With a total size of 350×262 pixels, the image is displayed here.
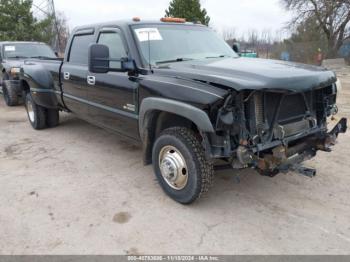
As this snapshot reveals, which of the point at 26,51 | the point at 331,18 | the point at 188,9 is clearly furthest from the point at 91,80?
the point at 331,18

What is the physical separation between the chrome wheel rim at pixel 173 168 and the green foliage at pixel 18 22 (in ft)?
69.6

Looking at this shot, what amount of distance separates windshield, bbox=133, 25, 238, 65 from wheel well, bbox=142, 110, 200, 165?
624mm

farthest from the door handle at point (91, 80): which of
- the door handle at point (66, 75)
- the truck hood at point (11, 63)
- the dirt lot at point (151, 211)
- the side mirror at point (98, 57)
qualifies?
the truck hood at point (11, 63)

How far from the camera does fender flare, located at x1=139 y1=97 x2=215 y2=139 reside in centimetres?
299

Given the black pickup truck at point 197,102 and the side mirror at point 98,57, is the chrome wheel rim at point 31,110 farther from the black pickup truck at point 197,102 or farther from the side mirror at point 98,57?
the side mirror at point 98,57

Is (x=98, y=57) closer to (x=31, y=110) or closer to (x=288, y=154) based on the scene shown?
(x=288, y=154)

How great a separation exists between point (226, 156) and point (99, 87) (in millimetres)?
2245

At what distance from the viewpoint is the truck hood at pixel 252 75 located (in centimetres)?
293

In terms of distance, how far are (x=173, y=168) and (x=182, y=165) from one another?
116 millimetres

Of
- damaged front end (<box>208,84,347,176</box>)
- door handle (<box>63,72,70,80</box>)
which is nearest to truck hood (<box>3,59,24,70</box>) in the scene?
door handle (<box>63,72,70,80</box>)

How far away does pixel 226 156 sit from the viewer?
3.10 m

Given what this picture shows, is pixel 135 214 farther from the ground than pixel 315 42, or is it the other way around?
pixel 315 42

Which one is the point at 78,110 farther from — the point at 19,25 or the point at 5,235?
the point at 19,25

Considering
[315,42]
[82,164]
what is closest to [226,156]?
[82,164]
